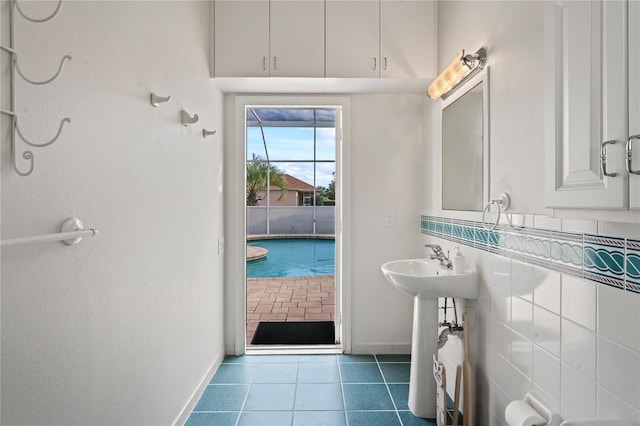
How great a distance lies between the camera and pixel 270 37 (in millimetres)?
2266

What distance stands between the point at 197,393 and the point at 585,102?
2.29 meters

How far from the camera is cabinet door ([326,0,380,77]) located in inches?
89.0

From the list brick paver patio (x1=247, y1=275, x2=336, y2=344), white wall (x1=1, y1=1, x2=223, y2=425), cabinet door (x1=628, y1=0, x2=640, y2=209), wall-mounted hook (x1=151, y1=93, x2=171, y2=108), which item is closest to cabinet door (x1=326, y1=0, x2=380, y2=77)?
white wall (x1=1, y1=1, x2=223, y2=425)

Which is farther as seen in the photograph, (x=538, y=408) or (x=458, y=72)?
(x=458, y=72)

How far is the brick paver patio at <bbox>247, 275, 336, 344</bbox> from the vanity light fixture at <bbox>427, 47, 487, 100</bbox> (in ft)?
8.40

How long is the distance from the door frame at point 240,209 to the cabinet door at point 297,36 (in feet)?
1.17

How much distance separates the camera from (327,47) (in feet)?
7.45

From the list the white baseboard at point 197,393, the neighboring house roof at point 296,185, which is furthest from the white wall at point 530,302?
the neighboring house roof at point 296,185

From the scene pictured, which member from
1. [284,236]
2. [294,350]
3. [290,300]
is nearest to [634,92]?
[294,350]

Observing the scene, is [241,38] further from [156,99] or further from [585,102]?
[585,102]

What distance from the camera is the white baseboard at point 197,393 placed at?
5.72 feet

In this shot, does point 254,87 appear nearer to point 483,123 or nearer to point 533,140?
point 483,123

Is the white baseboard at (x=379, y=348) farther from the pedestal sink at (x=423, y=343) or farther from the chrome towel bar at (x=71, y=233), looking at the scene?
the chrome towel bar at (x=71, y=233)

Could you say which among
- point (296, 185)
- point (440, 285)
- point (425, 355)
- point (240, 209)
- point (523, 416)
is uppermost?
point (296, 185)
